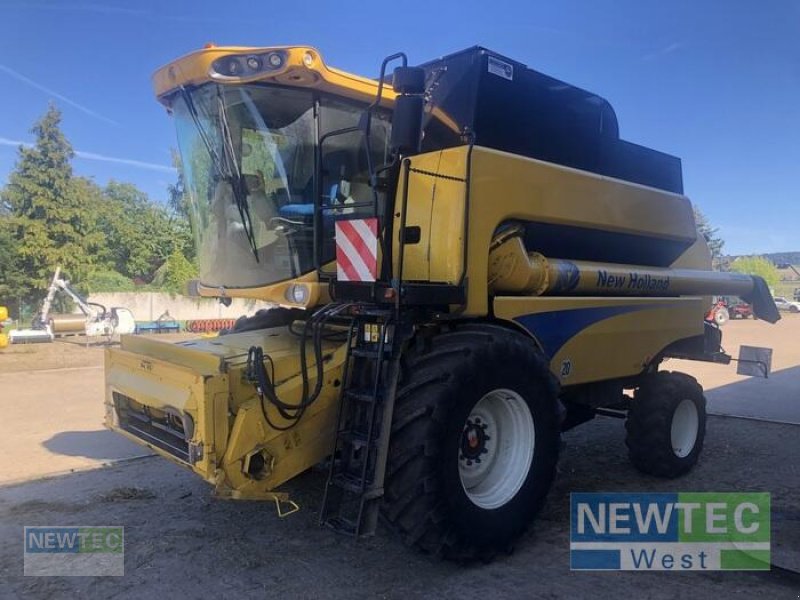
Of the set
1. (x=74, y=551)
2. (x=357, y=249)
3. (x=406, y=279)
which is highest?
(x=357, y=249)

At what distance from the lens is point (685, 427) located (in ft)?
18.8

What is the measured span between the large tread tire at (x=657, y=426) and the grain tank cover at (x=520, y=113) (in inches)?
73.5

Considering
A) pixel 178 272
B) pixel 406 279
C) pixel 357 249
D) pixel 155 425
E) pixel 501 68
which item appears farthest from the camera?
pixel 178 272

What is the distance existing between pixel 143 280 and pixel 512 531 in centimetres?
3743

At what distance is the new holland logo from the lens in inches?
151

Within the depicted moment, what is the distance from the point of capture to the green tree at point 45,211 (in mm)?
25484

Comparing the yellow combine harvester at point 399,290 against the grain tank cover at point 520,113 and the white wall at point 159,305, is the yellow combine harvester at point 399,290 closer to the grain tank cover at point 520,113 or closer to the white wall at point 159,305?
the grain tank cover at point 520,113

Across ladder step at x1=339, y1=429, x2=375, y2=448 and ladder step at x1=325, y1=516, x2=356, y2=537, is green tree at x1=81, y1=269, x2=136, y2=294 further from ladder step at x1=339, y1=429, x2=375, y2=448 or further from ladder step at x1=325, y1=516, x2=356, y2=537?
ladder step at x1=325, y1=516, x2=356, y2=537

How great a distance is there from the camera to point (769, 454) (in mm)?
6277

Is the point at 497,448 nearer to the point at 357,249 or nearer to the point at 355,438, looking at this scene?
the point at 355,438

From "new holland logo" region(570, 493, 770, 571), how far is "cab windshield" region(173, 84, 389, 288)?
2.59 metres

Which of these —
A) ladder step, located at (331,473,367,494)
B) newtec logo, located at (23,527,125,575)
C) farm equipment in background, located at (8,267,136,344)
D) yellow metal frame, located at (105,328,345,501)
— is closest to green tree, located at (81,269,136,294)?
farm equipment in background, located at (8,267,136,344)

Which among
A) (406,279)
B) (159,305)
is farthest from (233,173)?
(159,305)

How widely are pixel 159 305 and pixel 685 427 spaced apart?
23.8 meters
